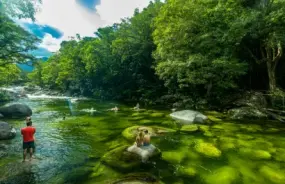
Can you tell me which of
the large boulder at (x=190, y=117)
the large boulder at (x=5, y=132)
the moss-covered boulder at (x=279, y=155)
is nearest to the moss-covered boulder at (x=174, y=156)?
the moss-covered boulder at (x=279, y=155)

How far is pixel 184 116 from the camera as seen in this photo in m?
26.9

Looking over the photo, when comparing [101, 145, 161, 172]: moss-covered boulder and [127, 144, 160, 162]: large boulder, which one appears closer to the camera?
[101, 145, 161, 172]: moss-covered boulder

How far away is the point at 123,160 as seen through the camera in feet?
40.5

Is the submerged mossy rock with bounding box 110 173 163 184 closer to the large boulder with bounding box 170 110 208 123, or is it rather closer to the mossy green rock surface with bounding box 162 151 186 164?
the mossy green rock surface with bounding box 162 151 186 164

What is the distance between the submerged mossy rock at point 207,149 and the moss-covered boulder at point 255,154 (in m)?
1.68

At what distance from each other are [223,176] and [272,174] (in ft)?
8.69

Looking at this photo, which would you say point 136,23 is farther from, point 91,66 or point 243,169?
point 243,169

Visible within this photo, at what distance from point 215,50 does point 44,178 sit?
25.4 metres

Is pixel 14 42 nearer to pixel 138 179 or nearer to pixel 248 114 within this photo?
pixel 138 179

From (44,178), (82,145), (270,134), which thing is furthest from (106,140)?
(270,134)

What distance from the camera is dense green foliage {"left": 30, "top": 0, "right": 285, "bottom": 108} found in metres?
27.9

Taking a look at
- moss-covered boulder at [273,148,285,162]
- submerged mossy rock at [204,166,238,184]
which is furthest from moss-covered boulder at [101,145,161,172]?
moss-covered boulder at [273,148,285,162]

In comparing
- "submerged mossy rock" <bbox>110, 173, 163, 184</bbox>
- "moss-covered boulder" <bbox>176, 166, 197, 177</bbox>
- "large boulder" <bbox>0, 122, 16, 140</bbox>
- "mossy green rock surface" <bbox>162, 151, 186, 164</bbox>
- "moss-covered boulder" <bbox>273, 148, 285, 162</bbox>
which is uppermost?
"large boulder" <bbox>0, 122, 16, 140</bbox>

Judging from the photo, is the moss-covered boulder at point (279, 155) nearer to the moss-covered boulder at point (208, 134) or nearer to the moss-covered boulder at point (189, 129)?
the moss-covered boulder at point (208, 134)
